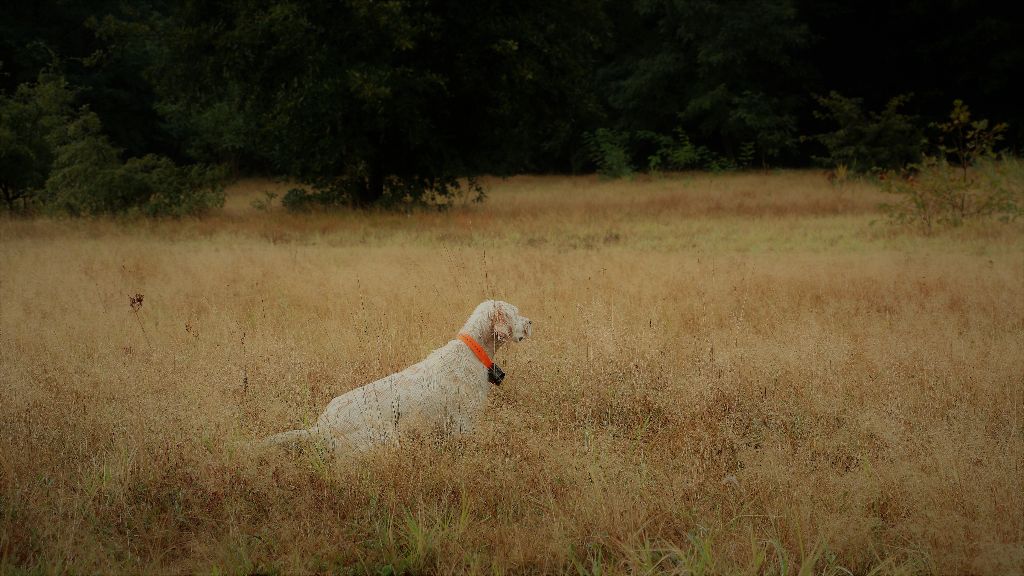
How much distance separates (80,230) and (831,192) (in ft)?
56.2

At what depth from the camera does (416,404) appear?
163 inches

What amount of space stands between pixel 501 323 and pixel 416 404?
772 millimetres

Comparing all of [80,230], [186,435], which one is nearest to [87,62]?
[80,230]

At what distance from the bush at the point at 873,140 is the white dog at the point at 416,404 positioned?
21072mm

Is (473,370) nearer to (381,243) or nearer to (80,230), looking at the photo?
(381,243)

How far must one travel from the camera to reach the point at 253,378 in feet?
17.3

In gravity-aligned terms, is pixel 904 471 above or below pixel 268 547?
above

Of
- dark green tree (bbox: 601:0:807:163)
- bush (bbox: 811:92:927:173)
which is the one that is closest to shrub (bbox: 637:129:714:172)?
dark green tree (bbox: 601:0:807:163)

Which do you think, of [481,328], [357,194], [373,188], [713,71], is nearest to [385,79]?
[357,194]

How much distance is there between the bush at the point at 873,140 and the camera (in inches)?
891

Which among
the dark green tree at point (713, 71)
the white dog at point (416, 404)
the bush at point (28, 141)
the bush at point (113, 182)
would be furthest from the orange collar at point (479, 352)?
the dark green tree at point (713, 71)

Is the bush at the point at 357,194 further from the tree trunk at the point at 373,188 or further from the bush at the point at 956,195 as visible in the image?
the bush at the point at 956,195

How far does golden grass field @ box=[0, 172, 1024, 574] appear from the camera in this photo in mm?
3232

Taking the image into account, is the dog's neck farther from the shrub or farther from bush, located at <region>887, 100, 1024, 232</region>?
the shrub
